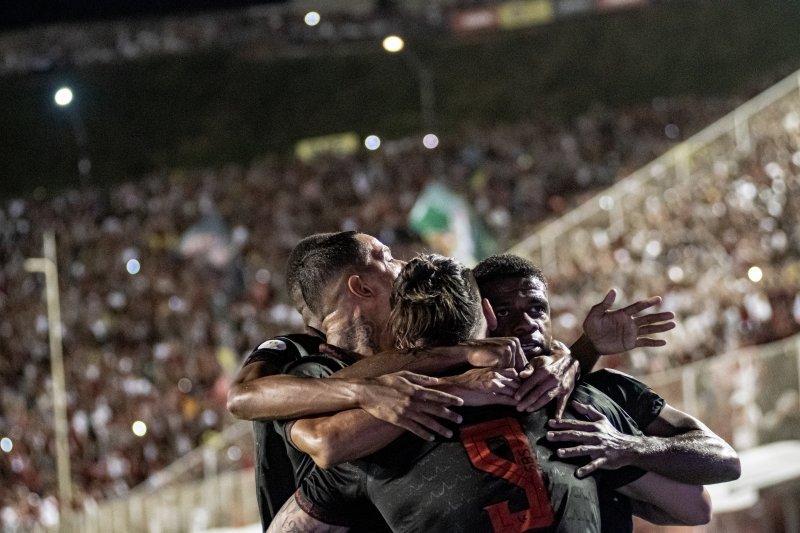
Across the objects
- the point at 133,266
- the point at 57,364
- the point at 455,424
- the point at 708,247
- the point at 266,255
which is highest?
the point at 133,266

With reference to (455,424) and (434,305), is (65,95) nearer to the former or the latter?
(434,305)

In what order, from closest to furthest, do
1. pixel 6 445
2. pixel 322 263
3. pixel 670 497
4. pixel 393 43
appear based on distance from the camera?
pixel 670 497
pixel 322 263
pixel 6 445
pixel 393 43

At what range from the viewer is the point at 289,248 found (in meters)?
17.9

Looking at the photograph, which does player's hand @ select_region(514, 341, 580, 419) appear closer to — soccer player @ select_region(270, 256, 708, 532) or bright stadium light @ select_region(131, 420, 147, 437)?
soccer player @ select_region(270, 256, 708, 532)

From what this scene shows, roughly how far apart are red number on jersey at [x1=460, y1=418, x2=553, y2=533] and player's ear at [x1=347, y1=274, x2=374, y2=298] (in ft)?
2.17

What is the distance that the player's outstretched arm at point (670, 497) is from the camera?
9.43ft

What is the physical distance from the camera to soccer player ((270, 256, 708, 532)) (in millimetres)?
Result: 2533

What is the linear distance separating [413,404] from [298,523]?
42cm

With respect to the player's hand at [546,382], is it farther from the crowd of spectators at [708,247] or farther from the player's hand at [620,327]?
the crowd of spectators at [708,247]

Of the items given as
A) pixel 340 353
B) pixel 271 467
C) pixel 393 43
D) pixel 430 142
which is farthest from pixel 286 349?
pixel 393 43

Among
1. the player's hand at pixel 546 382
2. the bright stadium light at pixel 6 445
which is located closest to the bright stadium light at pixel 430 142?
the bright stadium light at pixel 6 445

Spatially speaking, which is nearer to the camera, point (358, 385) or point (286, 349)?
point (358, 385)

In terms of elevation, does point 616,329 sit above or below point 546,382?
above

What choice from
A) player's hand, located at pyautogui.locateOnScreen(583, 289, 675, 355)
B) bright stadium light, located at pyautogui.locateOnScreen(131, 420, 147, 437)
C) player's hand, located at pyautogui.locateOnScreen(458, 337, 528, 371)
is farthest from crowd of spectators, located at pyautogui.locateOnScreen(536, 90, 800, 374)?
player's hand, located at pyautogui.locateOnScreen(458, 337, 528, 371)
